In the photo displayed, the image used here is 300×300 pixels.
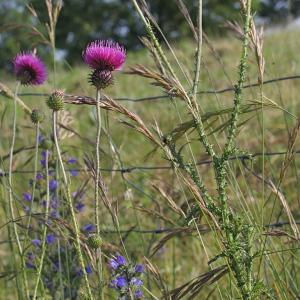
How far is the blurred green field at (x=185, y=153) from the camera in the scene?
192 cm

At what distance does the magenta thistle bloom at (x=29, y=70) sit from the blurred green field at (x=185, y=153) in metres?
0.21

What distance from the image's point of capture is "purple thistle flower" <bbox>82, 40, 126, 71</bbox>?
4.43 feet

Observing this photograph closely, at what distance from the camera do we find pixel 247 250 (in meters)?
1.34

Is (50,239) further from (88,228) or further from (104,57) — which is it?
(104,57)

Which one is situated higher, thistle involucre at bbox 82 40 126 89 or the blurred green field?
the blurred green field

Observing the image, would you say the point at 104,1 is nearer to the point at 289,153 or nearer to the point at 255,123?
the point at 255,123

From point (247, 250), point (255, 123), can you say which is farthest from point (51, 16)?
point (255, 123)

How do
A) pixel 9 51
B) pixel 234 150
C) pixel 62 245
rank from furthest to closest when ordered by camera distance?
pixel 9 51, pixel 62 245, pixel 234 150

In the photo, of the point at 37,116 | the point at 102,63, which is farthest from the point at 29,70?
the point at 102,63

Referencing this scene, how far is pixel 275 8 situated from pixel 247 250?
34.8 meters

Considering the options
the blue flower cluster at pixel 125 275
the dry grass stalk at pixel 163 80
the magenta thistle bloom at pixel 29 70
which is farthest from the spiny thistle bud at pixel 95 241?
the magenta thistle bloom at pixel 29 70


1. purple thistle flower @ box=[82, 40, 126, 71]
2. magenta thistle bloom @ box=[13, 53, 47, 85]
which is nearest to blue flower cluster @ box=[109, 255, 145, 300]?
purple thistle flower @ box=[82, 40, 126, 71]

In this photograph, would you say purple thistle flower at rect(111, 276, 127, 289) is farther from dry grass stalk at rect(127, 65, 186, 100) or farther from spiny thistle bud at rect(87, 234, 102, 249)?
dry grass stalk at rect(127, 65, 186, 100)

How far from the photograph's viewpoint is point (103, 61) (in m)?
1.36
